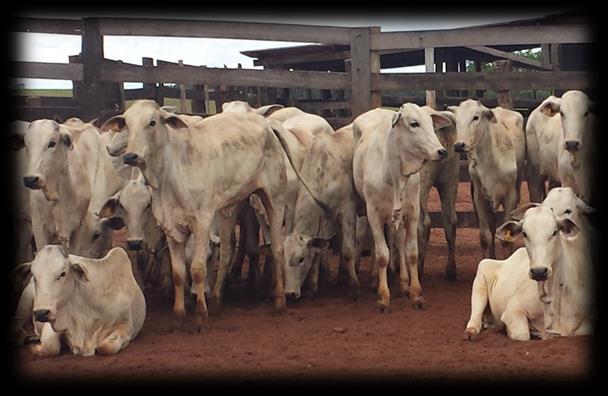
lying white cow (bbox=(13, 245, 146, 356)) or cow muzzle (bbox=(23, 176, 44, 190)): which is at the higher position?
cow muzzle (bbox=(23, 176, 44, 190))

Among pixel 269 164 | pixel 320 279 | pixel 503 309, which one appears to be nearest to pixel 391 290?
pixel 320 279

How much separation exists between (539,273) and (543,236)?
353mm

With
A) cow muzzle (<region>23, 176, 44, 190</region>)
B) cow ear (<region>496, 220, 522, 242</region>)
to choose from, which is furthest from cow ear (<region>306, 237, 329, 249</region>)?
cow muzzle (<region>23, 176, 44, 190</region>)

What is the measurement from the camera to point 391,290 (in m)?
11.2

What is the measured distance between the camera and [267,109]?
13586mm

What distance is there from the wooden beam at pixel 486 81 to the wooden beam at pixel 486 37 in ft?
1.33

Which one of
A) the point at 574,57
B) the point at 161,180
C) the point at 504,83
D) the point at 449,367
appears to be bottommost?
the point at 449,367

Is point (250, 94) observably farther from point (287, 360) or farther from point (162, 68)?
point (287, 360)

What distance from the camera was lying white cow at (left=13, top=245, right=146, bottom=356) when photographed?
8352 millimetres

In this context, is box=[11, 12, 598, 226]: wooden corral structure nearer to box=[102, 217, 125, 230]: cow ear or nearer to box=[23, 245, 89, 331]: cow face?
box=[102, 217, 125, 230]: cow ear

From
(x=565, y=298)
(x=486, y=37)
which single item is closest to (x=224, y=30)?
(x=486, y=37)

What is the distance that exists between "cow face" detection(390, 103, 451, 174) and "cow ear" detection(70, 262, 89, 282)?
3.39 meters

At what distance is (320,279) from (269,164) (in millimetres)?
1799

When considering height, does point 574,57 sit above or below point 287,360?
above
